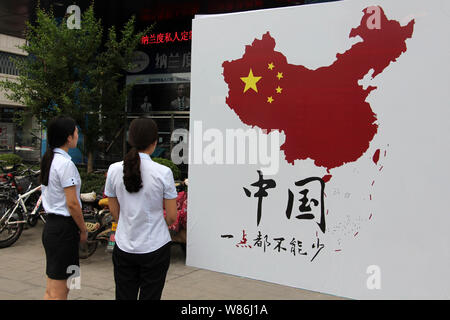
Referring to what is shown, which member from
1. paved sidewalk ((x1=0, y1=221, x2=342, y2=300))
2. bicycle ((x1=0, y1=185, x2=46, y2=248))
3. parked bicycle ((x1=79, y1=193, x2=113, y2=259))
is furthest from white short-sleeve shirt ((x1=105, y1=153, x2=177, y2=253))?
bicycle ((x1=0, y1=185, x2=46, y2=248))

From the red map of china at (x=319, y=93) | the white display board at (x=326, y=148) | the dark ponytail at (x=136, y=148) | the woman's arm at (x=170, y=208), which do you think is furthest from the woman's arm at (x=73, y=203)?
the red map of china at (x=319, y=93)

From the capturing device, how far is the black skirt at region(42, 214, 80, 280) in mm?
3543

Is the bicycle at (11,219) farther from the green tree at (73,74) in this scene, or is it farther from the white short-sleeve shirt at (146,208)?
the white short-sleeve shirt at (146,208)

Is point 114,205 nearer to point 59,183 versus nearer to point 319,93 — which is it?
point 59,183

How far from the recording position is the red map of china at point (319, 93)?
456cm

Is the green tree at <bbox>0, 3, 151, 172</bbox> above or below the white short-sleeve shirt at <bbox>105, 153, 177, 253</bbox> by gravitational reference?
above

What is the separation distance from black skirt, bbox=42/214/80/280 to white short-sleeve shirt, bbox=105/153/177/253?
22.8 inches

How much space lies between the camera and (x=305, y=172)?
16.2 feet

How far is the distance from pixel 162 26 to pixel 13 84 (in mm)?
3291

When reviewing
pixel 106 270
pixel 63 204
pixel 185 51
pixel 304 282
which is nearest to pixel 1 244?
pixel 106 270

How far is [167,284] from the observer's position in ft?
17.3

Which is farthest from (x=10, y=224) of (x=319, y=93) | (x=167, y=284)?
(x=319, y=93)

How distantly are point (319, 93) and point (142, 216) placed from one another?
2.49 meters

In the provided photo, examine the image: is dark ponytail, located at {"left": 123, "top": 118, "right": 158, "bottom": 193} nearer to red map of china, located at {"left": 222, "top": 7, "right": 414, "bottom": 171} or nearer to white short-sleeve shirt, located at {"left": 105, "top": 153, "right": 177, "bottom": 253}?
white short-sleeve shirt, located at {"left": 105, "top": 153, "right": 177, "bottom": 253}
